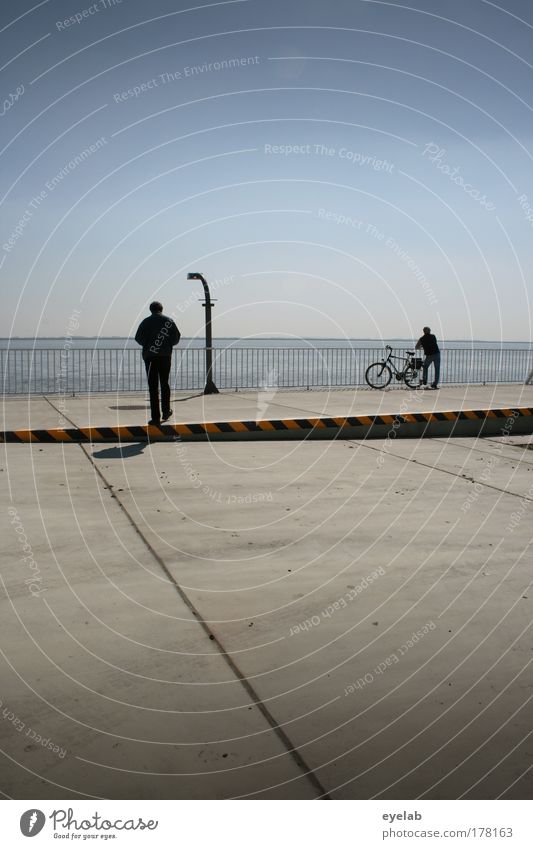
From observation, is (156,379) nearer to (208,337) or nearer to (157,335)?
(157,335)

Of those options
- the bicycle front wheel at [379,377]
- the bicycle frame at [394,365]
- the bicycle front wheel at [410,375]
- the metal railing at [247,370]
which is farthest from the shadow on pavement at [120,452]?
the bicycle front wheel at [410,375]

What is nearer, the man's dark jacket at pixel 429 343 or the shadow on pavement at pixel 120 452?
the shadow on pavement at pixel 120 452

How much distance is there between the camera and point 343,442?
10789 millimetres

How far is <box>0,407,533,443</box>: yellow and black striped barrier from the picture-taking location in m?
10.2

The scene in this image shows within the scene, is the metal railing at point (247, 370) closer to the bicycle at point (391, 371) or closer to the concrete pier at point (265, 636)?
the bicycle at point (391, 371)

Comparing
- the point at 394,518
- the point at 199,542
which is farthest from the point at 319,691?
the point at 394,518

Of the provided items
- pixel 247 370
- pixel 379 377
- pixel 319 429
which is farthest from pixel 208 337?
pixel 247 370

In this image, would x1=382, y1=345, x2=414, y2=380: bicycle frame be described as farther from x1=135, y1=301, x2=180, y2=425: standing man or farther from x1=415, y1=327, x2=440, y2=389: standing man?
x1=135, y1=301, x2=180, y2=425: standing man

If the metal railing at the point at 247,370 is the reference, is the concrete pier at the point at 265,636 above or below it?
below

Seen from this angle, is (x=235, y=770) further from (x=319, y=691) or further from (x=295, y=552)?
(x=295, y=552)

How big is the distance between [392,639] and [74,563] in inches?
90.6
